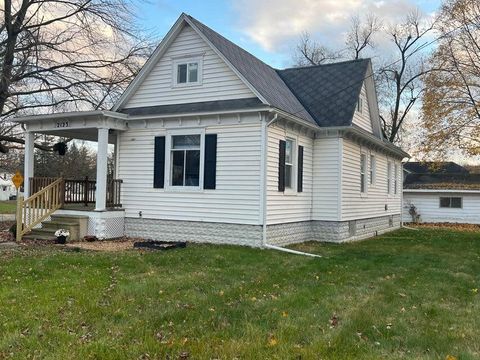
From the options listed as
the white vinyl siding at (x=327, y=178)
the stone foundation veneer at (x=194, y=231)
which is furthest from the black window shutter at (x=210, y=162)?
the white vinyl siding at (x=327, y=178)

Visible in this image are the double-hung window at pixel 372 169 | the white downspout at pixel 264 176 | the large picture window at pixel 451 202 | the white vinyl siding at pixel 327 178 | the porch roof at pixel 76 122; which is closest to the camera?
the white downspout at pixel 264 176

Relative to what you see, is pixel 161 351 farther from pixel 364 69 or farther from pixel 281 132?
pixel 364 69

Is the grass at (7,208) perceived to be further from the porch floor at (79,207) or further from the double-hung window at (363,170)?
the double-hung window at (363,170)

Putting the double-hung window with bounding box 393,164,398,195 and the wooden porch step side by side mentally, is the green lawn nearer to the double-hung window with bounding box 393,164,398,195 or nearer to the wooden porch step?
the wooden porch step

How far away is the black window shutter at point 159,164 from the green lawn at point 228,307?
11.9 feet

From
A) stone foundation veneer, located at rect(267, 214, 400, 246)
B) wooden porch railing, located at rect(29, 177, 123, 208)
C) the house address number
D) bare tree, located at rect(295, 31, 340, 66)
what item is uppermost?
bare tree, located at rect(295, 31, 340, 66)

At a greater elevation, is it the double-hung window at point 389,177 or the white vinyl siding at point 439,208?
the double-hung window at point 389,177

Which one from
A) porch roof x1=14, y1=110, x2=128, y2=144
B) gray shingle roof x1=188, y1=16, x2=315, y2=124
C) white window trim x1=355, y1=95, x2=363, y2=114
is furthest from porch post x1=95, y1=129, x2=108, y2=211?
white window trim x1=355, y1=95, x2=363, y2=114

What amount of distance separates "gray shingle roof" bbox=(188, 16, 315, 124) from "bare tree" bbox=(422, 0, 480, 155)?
22.3ft

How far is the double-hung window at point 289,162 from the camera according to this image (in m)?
13.9

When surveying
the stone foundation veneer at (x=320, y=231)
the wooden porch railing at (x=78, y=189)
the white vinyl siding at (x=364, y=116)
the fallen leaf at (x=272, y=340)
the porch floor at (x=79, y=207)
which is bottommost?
the fallen leaf at (x=272, y=340)

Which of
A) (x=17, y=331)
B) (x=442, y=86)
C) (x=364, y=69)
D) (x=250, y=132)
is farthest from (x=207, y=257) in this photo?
(x=442, y=86)

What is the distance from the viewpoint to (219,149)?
42.3 feet

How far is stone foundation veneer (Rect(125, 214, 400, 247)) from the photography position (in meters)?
12.6
